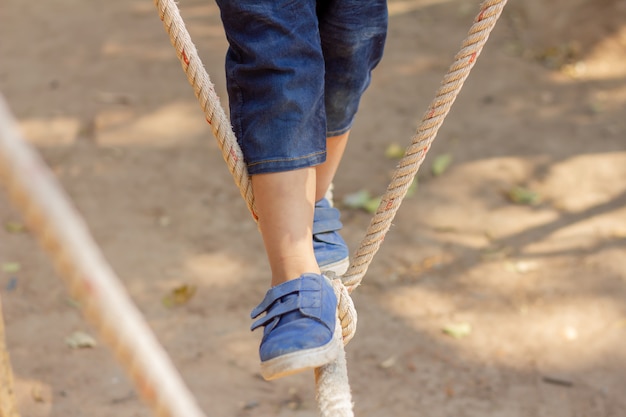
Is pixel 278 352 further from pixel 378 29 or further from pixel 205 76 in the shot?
pixel 378 29

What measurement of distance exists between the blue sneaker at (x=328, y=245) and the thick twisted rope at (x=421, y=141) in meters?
0.08

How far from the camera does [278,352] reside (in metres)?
1.06

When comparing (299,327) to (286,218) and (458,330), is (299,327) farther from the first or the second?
(458,330)

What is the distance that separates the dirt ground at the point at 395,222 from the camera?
6.43 ft

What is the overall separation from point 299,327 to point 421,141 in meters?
0.35

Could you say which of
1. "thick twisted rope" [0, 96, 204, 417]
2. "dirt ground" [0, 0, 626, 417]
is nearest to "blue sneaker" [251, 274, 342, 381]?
"thick twisted rope" [0, 96, 204, 417]

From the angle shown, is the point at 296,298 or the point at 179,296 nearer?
the point at 296,298

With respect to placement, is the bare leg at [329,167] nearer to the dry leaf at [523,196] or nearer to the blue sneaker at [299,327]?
the blue sneaker at [299,327]

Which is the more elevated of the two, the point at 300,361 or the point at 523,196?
the point at 300,361

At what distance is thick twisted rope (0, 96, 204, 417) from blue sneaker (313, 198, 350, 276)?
748mm

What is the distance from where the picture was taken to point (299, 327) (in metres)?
1.07

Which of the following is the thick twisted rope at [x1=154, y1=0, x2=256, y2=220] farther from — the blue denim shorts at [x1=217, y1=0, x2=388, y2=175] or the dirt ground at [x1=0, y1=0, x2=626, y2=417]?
the dirt ground at [x1=0, y1=0, x2=626, y2=417]

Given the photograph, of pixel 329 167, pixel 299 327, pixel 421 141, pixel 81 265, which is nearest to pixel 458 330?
pixel 329 167

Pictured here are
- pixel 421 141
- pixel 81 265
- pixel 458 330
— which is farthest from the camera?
pixel 458 330
